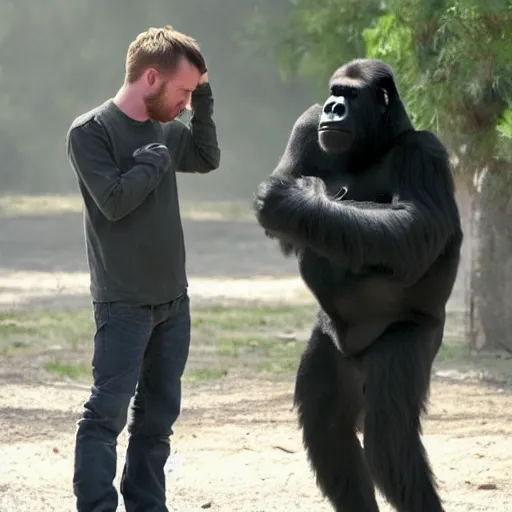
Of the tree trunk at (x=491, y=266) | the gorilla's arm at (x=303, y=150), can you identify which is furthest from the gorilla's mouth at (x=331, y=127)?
the tree trunk at (x=491, y=266)

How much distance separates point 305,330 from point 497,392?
9.11ft

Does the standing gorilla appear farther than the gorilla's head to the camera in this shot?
No

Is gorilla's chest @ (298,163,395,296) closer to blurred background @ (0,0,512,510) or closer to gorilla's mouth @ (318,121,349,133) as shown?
gorilla's mouth @ (318,121,349,133)

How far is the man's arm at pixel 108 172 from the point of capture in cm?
386

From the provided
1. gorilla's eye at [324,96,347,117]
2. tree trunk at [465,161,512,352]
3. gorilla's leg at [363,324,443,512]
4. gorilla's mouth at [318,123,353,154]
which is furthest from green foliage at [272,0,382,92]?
gorilla's leg at [363,324,443,512]

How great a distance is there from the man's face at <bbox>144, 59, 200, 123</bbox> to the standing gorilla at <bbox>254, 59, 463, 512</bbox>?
0.40 meters

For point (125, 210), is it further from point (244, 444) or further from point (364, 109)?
point (244, 444)

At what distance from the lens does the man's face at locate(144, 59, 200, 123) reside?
13.1 ft

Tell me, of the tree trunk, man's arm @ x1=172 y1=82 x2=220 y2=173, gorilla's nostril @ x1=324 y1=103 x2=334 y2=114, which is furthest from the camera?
the tree trunk

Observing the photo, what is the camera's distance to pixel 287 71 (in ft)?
39.9

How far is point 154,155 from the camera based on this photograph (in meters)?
3.92

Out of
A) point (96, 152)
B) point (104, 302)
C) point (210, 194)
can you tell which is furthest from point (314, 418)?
point (210, 194)

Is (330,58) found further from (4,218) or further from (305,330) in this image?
(4,218)

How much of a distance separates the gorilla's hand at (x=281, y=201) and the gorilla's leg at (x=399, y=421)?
54cm
